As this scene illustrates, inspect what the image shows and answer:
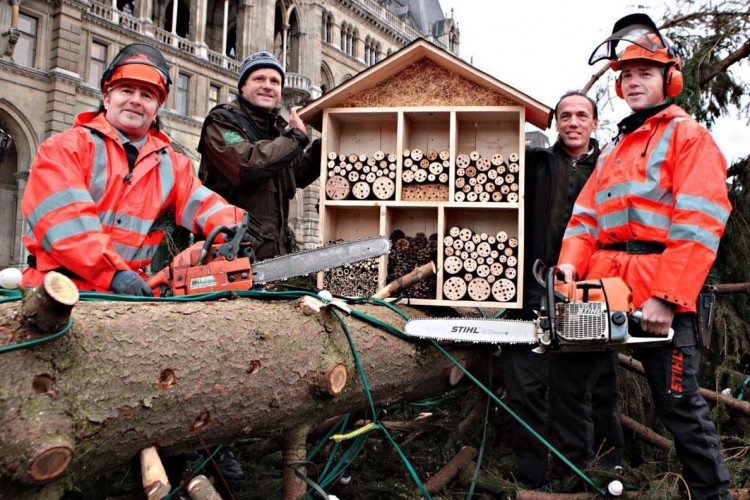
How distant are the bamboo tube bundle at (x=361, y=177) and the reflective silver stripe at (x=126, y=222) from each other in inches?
68.7

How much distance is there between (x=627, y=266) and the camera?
8.42ft

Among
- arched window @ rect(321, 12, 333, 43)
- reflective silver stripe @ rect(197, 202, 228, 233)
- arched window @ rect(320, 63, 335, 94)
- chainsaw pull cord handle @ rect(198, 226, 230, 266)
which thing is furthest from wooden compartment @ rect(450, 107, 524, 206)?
arched window @ rect(321, 12, 333, 43)

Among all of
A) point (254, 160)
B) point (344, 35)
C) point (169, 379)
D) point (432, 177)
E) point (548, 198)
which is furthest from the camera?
point (344, 35)

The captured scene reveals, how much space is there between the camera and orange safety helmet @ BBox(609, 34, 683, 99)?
8.64 ft

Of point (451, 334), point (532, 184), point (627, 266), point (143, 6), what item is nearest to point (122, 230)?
point (451, 334)

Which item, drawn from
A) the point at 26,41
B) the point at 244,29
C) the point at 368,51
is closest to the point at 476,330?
the point at 26,41

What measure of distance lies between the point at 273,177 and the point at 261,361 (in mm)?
1770

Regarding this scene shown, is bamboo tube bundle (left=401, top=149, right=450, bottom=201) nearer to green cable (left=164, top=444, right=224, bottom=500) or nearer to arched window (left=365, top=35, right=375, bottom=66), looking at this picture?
green cable (left=164, top=444, right=224, bottom=500)

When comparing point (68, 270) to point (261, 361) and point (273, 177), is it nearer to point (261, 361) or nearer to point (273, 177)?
point (261, 361)

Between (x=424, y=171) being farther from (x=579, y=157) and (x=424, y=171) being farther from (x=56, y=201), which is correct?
(x=56, y=201)

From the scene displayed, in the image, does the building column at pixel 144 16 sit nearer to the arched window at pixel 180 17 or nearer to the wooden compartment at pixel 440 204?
the arched window at pixel 180 17

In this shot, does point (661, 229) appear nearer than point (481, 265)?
Yes

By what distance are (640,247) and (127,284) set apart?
224 cm

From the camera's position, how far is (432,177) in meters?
4.15
